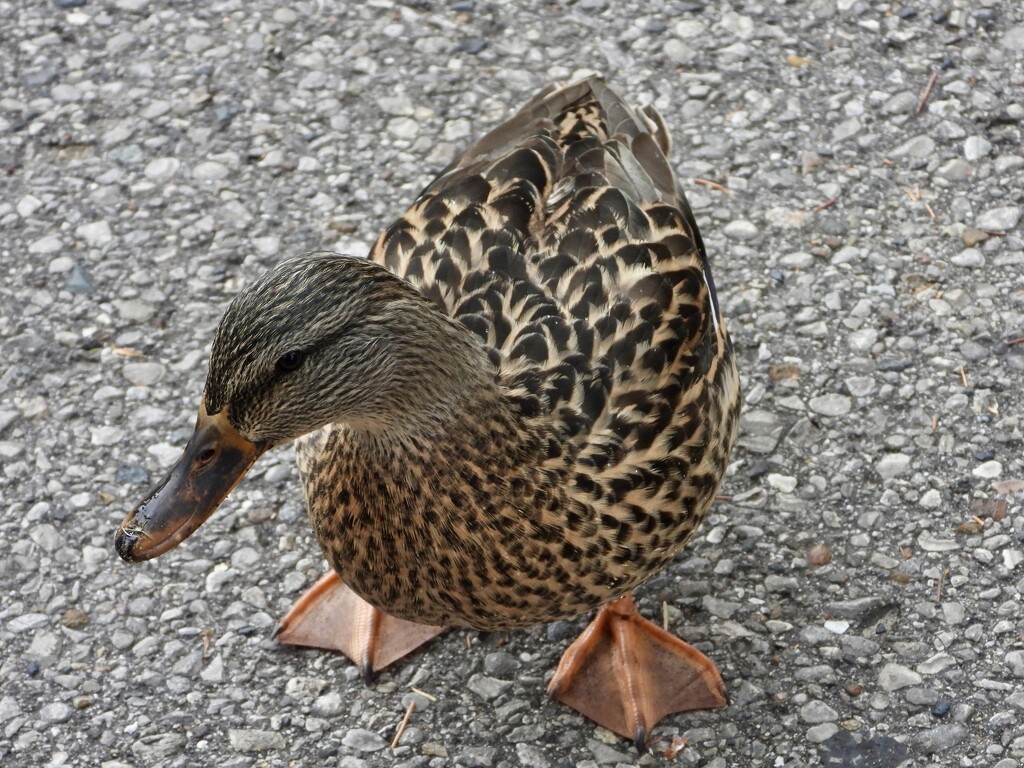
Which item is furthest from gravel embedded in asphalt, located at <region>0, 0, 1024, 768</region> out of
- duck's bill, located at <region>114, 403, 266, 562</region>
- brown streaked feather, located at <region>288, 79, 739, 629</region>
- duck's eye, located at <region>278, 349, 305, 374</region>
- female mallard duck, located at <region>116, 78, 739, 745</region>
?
duck's eye, located at <region>278, 349, 305, 374</region>

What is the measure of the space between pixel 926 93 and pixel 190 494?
348 centimetres

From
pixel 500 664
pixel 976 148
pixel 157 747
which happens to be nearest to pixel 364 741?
pixel 500 664

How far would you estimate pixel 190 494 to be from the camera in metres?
2.90

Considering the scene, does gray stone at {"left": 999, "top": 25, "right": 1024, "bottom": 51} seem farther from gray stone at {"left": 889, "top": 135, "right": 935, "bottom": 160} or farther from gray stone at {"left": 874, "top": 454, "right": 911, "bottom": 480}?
gray stone at {"left": 874, "top": 454, "right": 911, "bottom": 480}

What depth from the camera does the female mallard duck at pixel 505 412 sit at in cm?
288

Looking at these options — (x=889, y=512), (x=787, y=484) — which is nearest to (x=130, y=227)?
(x=787, y=484)

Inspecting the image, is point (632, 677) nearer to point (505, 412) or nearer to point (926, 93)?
point (505, 412)

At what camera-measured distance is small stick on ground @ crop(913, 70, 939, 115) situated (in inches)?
203

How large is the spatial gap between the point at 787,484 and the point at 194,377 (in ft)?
6.31

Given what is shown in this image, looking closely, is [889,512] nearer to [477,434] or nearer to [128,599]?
[477,434]

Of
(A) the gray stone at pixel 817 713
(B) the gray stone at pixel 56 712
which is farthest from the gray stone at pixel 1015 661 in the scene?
(B) the gray stone at pixel 56 712

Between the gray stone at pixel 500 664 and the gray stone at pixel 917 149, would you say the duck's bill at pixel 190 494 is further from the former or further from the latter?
the gray stone at pixel 917 149

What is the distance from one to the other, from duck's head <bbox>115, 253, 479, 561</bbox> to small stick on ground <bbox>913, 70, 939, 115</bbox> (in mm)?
2822

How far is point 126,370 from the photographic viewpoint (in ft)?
14.8
